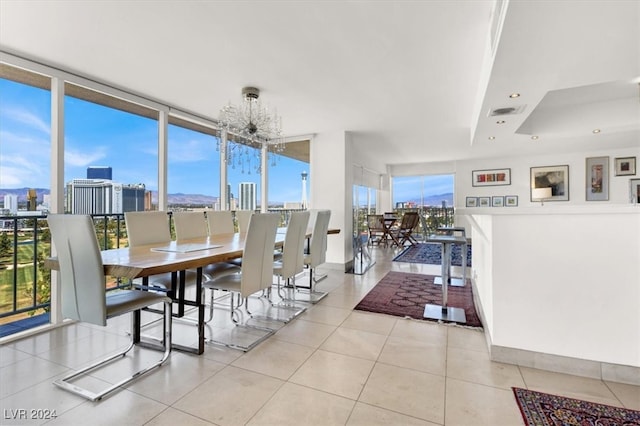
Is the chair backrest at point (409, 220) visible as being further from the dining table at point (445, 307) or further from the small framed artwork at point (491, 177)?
the dining table at point (445, 307)

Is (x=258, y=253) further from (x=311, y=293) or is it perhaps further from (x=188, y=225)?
(x=311, y=293)

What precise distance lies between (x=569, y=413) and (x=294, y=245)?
2.24 m

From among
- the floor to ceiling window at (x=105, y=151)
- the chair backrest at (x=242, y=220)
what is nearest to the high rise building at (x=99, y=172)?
the floor to ceiling window at (x=105, y=151)

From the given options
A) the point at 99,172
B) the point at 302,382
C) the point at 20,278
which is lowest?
the point at 302,382

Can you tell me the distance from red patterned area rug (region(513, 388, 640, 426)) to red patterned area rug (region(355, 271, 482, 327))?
3.57ft

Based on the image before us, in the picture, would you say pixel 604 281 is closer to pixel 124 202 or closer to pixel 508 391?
pixel 508 391

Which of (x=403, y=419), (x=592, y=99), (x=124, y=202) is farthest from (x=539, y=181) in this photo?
(x=124, y=202)

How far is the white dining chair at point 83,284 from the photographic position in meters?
1.76

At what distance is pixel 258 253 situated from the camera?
2.44 metres

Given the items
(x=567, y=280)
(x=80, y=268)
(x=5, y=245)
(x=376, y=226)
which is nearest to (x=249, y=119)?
(x=80, y=268)

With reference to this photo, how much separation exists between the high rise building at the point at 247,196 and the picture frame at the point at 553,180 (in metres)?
6.73

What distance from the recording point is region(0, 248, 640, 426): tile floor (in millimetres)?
1560

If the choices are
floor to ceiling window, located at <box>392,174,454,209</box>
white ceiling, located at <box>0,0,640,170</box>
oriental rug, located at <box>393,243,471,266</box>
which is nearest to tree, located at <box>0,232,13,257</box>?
white ceiling, located at <box>0,0,640,170</box>

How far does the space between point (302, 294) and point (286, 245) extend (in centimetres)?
114
